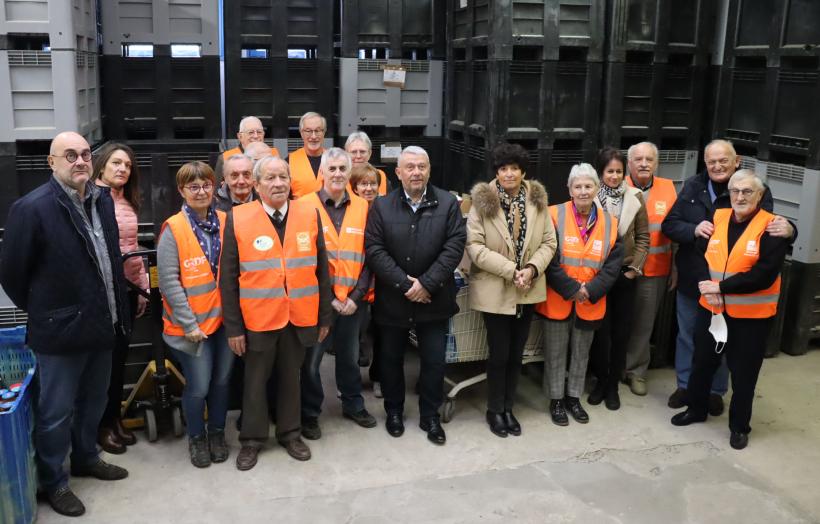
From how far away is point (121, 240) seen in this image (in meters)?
4.81

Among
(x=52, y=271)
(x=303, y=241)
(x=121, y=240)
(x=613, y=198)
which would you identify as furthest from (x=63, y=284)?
(x=613, y=198)

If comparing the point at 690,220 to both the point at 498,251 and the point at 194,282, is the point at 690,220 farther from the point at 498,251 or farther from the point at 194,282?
the point at 194,282

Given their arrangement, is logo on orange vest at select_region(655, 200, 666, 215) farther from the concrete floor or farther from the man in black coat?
the man in black coat

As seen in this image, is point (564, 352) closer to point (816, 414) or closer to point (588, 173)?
point (588, 173)

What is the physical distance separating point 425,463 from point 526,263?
4.80 ft

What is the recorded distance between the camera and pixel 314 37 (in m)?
7.17

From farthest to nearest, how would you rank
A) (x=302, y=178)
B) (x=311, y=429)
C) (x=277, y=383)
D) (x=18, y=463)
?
(x=302, y=178)
(x=311, y=429)
(x=277, y=383)
(x=18, y=463)

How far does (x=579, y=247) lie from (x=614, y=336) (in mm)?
865

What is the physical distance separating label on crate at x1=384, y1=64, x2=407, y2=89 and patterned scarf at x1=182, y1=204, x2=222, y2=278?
326 cm

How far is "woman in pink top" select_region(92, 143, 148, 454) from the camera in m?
4.72

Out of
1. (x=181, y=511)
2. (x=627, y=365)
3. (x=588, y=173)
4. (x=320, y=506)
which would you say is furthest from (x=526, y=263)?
(x=181, y=511)

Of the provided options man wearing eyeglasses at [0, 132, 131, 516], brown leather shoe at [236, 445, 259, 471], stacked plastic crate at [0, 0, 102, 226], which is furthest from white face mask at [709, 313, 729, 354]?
stacked plastic crate at [0, 0, 102, 226]

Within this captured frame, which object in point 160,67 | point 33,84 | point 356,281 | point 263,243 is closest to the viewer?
point 263,243

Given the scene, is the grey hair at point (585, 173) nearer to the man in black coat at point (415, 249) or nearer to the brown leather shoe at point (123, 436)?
the man in black coat at point (415, 249)
